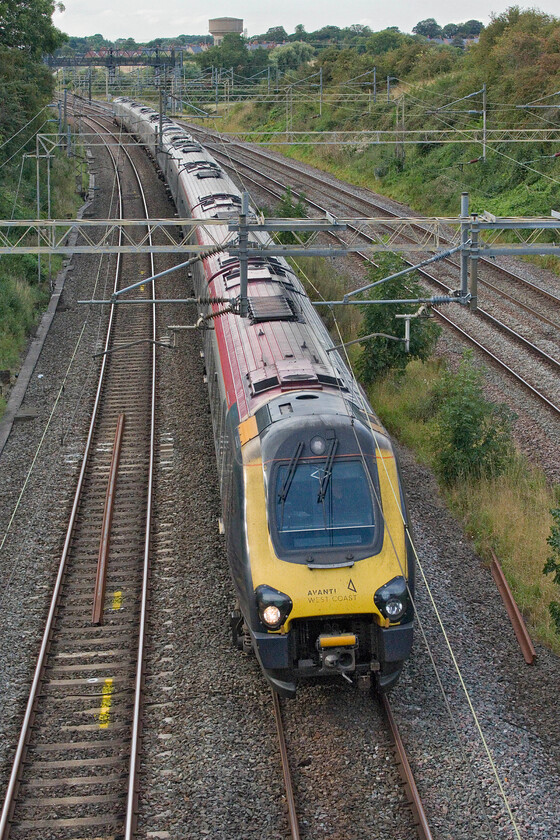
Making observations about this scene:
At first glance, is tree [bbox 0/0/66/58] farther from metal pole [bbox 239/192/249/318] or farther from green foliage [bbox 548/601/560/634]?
green foliage [bbox 548/601/560/634]

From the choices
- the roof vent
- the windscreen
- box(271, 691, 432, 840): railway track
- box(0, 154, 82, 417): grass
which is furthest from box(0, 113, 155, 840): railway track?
box(0, 154, 82, 417): grass

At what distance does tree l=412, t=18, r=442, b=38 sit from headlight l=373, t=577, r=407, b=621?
16184 cm

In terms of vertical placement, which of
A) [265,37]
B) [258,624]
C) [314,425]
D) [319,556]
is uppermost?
[265,37]

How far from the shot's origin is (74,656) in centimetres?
1163

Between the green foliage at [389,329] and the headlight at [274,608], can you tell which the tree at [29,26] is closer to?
the green foliage at [389,329]

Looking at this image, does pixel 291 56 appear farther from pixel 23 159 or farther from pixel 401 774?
pixel 401 774

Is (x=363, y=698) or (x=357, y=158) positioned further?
(x=357, y=158)

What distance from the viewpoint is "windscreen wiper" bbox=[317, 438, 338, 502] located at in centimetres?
1026

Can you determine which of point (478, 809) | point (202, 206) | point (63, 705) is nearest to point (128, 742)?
point (63, 705)

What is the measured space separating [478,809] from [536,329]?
1807cm

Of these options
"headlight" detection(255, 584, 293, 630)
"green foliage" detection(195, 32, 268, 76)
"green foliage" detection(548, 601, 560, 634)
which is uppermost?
"green foliage" detection(195, 32, 268, 76)

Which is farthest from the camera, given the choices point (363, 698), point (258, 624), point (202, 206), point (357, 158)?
point (357, 158)

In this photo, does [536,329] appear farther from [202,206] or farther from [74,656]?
[74,656]

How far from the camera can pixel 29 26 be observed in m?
37.5
